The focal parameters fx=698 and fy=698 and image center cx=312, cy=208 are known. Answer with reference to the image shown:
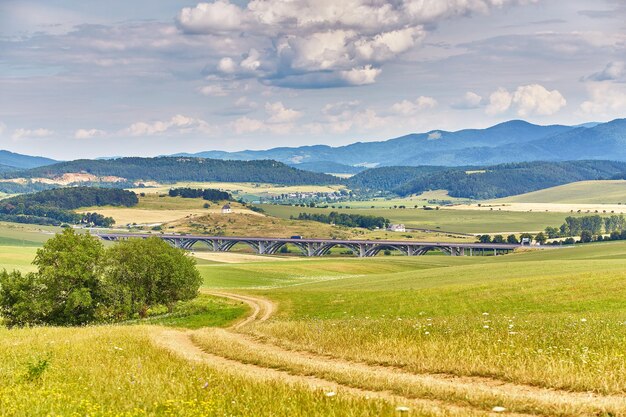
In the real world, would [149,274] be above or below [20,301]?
above

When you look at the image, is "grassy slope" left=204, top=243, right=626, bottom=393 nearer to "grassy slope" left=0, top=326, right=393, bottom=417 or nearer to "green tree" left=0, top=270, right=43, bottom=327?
"grassy slope" left=0, top=326, right=393, bottom=417

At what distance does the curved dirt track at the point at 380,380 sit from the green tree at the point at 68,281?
3033 cm

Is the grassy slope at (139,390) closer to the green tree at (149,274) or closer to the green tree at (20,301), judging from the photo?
the green tree at (20,301)

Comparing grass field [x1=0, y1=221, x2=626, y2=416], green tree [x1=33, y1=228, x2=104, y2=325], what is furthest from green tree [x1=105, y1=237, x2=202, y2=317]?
grass field [x1=0, y1=221, x2=626, y2=416]

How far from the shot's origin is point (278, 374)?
2091cm

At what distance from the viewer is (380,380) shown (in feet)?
60.0

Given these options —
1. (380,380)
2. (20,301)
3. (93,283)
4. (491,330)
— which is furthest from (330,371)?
(20,301)

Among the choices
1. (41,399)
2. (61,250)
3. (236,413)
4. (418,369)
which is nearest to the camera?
(236,413)

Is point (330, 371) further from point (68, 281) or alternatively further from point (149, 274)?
point (149, 274)

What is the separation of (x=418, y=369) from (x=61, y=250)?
45.8 metres

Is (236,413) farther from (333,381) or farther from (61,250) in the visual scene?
(61,250)

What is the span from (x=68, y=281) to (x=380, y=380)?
45507 mm

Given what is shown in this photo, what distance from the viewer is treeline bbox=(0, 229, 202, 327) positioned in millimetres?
57156

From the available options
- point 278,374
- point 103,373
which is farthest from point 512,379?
point 103,373
